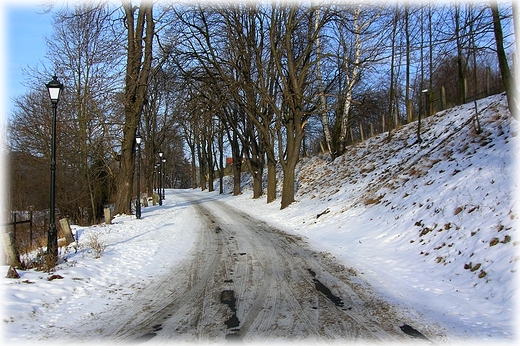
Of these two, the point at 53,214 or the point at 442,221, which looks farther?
the point at 442,221

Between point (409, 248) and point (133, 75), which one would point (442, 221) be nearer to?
point (409, 248)

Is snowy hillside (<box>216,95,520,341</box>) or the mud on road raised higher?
snowy hillside (<box>216,95,520,341</box>)

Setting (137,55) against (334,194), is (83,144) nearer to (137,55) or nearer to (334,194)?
(137,55)

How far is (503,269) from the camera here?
17.8 ft

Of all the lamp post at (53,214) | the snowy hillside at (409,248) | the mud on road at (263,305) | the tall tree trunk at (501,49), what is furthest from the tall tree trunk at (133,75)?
the tall tree trunk at (501,49)

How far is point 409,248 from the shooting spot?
26.6ft

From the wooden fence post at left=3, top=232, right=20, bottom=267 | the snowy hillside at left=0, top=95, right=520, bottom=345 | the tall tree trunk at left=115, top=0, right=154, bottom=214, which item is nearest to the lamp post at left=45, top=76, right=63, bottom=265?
the snowy hillside at left=0, top=95, right=520, bottom=345

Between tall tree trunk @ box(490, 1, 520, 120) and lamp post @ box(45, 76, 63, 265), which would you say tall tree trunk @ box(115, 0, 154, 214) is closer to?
lamp post @ box(45, 76, 63, 265)

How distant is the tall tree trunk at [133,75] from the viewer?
1655 centimetres

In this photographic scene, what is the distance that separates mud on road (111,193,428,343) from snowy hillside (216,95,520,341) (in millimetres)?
671

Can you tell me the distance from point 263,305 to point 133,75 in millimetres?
14278

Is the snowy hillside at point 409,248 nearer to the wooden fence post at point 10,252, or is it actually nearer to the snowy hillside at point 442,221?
the snowy hillside at point 442,221

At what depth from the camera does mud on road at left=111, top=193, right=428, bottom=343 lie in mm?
4160

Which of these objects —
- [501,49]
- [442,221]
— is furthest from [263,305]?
[501,49]
